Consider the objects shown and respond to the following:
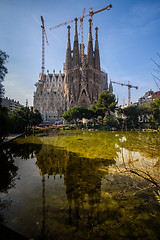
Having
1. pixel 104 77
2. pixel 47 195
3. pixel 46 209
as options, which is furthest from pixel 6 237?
pixel 104 77

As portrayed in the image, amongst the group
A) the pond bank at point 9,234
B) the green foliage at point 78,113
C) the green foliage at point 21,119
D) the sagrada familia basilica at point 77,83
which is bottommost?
the pond bank at point 9,234

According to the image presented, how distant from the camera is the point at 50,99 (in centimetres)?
5988

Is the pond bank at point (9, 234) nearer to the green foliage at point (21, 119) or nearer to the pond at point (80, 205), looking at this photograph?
the pond at point (80, 205)

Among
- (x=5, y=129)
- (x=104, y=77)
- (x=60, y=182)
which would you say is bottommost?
(x=60, y=182)

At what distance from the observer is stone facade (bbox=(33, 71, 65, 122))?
192 ft

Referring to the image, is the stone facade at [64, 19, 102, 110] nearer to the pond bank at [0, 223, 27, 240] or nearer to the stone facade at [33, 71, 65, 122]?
the stone facade at [33, 71, 65, 122]

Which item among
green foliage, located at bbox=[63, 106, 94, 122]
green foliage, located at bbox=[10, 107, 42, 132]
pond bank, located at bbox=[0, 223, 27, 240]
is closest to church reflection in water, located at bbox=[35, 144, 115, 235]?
pond bank, located at bbox=[0, 223, 27, 240]

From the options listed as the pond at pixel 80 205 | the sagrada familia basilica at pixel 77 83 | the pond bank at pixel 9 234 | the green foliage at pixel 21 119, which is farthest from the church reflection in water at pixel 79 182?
the sagrada familia basilica at pixel 77 83

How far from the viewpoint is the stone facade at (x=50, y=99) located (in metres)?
58.4

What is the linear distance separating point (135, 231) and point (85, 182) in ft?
7.15

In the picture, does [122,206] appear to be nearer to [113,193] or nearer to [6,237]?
[113,193]

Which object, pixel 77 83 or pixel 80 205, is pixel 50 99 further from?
pixel 80 205

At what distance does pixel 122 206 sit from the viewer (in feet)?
10.4

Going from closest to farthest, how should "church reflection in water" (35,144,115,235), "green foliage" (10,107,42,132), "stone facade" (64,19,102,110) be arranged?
1. "church reflection in water" (35,144,115,235)
2. "green foliage" (10,107,42,132)
3. "stone facade" (64,19,102,110)
